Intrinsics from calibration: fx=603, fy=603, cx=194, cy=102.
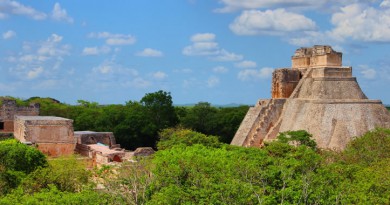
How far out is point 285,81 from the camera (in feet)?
129

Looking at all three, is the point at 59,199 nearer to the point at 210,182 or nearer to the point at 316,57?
the point at 210,182

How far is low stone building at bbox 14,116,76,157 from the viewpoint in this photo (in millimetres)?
33094

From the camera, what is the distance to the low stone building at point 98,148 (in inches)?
1182

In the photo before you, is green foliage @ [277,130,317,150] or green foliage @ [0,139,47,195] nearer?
green foliage @ [0,139,47,195]

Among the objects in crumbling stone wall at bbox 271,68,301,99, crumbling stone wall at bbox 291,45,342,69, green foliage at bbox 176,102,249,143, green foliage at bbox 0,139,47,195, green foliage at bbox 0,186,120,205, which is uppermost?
crumbling stone wall at bbox 291,45,342,69

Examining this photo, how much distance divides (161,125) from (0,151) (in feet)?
85.1

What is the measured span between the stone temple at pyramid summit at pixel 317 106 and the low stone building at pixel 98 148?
8198 mm

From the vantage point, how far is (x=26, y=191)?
2038cm

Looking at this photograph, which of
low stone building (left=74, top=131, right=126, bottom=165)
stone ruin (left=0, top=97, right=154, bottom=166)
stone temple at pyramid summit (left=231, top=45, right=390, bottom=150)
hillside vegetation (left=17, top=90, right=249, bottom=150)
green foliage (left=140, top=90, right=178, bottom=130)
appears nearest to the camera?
low stone building (left=74, top=131, right=126, bottom=165)

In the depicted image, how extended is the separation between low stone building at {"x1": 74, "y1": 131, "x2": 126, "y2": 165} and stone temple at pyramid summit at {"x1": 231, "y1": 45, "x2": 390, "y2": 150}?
8198 mm

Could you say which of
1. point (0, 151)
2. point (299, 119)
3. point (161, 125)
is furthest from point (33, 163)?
point (161, 125)

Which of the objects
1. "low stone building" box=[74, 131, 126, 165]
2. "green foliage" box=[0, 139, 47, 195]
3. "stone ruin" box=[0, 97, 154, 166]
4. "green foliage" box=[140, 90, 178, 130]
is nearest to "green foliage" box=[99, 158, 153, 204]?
"green foliage" box=[0, 139, 47, 195]

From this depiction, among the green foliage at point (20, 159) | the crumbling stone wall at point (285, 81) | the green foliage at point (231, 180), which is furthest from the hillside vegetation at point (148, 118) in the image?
the green foliage at point (231, 180)

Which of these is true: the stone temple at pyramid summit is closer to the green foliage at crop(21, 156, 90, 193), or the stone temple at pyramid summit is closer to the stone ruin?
the stone ruin
